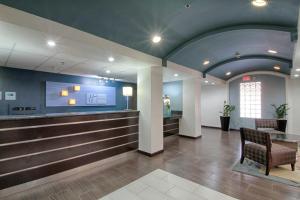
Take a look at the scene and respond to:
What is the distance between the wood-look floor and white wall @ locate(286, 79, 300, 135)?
4.25 meters

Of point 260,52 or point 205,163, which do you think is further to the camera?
point 260,52

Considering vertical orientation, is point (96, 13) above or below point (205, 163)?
above

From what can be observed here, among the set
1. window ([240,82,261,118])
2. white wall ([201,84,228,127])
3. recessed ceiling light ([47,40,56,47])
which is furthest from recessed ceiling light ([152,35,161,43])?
window ([240,82,261,118])

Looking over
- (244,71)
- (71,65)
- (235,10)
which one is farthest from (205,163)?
(244,71)

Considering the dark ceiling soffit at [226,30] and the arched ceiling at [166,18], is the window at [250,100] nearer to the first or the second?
the arched ceiling at [166,18]

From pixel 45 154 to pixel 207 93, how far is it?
847 cm

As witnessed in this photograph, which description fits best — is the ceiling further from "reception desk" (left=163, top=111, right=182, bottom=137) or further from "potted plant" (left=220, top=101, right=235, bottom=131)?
"potted plant" (left=220, top=101, right=235, bottom=131)

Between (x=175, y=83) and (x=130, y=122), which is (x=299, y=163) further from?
(x=175, y=83)

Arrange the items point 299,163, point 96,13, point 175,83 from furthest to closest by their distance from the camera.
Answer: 1. point 175,83
2. point 299,163
3. point 96,13

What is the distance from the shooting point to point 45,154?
115 inches

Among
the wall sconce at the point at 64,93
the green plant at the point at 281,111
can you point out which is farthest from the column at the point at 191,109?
the wall sconce at the point at 64,93

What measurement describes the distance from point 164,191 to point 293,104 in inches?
295

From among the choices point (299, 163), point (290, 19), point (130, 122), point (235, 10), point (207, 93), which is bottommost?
point (299, 163)

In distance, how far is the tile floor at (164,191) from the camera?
2.47 m
